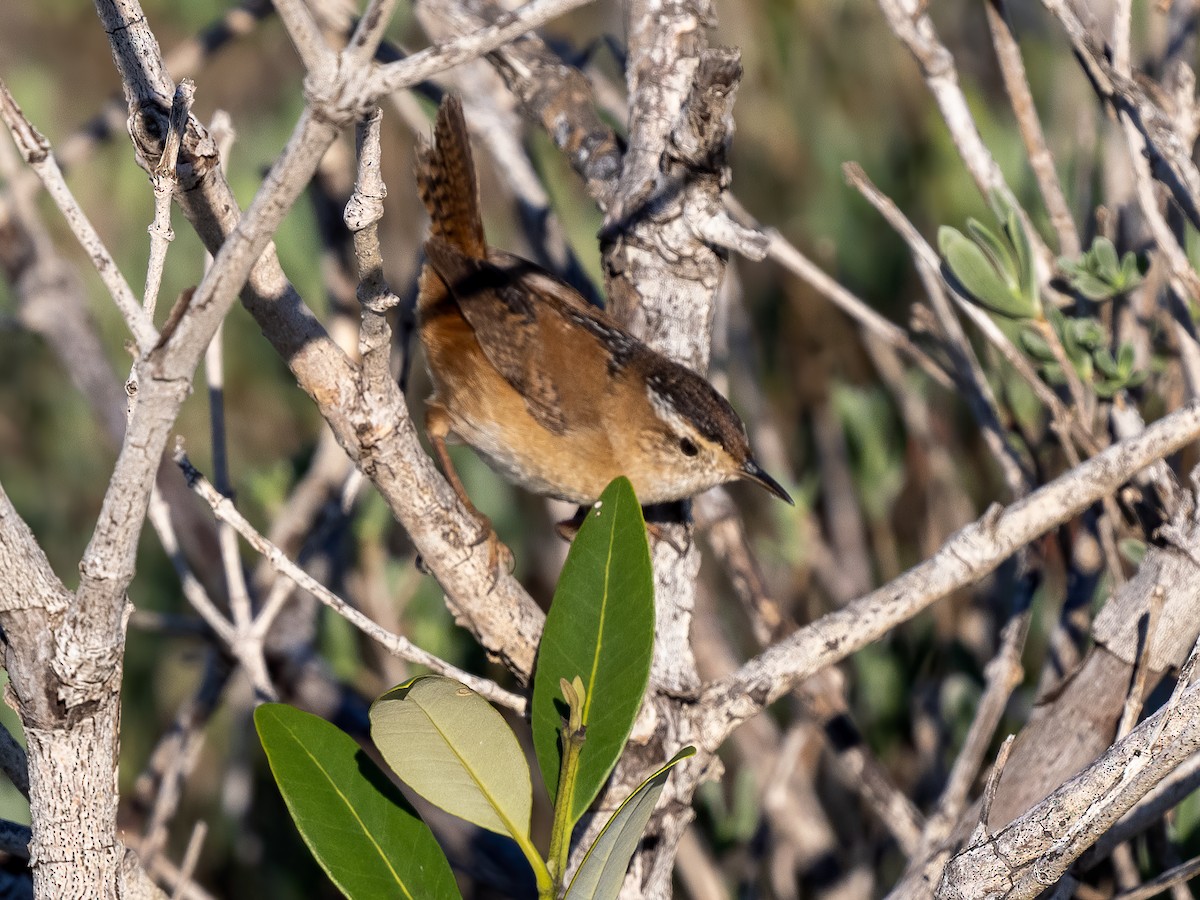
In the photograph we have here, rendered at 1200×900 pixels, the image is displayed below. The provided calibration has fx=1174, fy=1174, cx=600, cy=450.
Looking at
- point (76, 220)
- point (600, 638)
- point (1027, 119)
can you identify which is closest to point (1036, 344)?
point (1027, 119)

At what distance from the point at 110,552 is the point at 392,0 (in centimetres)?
63

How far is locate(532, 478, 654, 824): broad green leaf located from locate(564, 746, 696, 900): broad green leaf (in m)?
0.07

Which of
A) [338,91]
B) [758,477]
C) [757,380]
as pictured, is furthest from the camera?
[757,380]

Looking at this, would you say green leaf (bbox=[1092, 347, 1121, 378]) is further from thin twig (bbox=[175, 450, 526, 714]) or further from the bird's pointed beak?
thin twig (bbox=[175, 450, 526, 714])

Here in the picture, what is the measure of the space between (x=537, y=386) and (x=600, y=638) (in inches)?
55.6

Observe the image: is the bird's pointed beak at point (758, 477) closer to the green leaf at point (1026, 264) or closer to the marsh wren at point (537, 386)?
the marsh wren at point (537, 386)

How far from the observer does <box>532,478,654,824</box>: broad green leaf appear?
1.39 m

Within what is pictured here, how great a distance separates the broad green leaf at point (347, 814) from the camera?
53.7 inches

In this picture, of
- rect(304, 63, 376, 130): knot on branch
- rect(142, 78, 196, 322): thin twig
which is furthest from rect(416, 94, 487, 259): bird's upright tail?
rect(304, 63, 376, 130): knot on branch

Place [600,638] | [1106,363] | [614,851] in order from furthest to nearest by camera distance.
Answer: [1106,363] < [600,638] < [614,851]

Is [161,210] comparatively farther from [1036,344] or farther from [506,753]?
[1036,344]

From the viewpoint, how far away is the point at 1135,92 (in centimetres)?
206

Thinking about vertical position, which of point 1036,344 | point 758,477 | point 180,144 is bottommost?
point 1036,344

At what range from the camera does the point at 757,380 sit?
378 cm
